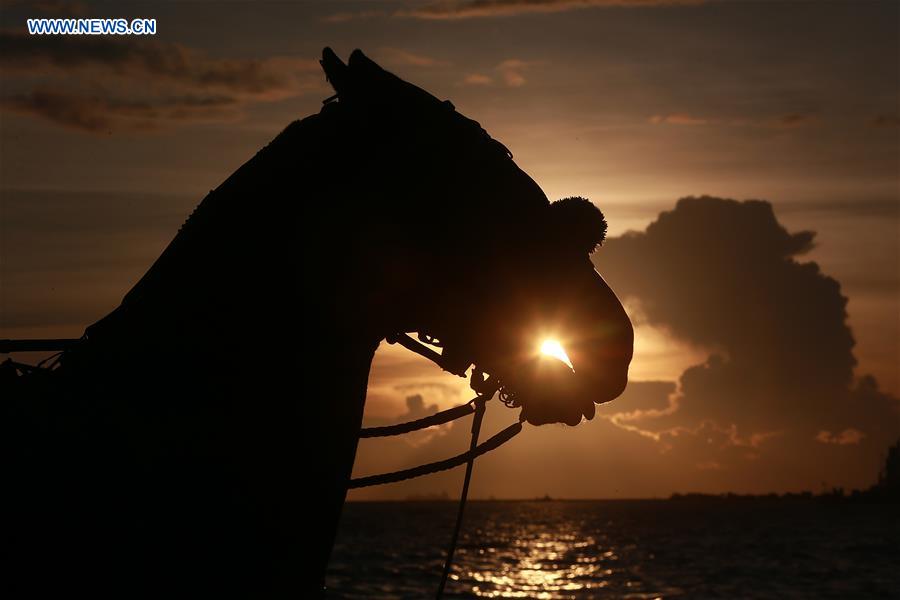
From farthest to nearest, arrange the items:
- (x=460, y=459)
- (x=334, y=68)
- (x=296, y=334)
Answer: (x=460, y=459), (x=334, y=68), (x=296, y=334)

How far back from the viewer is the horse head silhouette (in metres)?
2.97

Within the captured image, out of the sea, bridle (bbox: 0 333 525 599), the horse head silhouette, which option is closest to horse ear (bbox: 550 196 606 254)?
the horse head silhouette

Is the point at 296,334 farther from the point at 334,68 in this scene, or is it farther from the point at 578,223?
the point at 578,223

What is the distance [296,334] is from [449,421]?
925 mm

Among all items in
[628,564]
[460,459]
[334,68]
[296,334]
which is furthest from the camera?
[628,564]

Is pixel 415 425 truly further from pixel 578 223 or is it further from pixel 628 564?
pixel 628 564

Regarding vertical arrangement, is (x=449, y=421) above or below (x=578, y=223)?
below

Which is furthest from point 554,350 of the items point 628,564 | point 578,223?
point 628,564

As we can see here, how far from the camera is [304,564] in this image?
319 centimetres

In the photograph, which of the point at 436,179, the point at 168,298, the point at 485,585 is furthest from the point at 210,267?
the point at 485,585

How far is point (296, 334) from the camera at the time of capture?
3.14 m

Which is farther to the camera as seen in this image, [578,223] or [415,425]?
[415,425]

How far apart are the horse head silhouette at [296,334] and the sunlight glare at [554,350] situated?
0.04m

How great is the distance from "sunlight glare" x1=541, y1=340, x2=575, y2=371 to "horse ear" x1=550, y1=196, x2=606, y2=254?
11.8 inches
